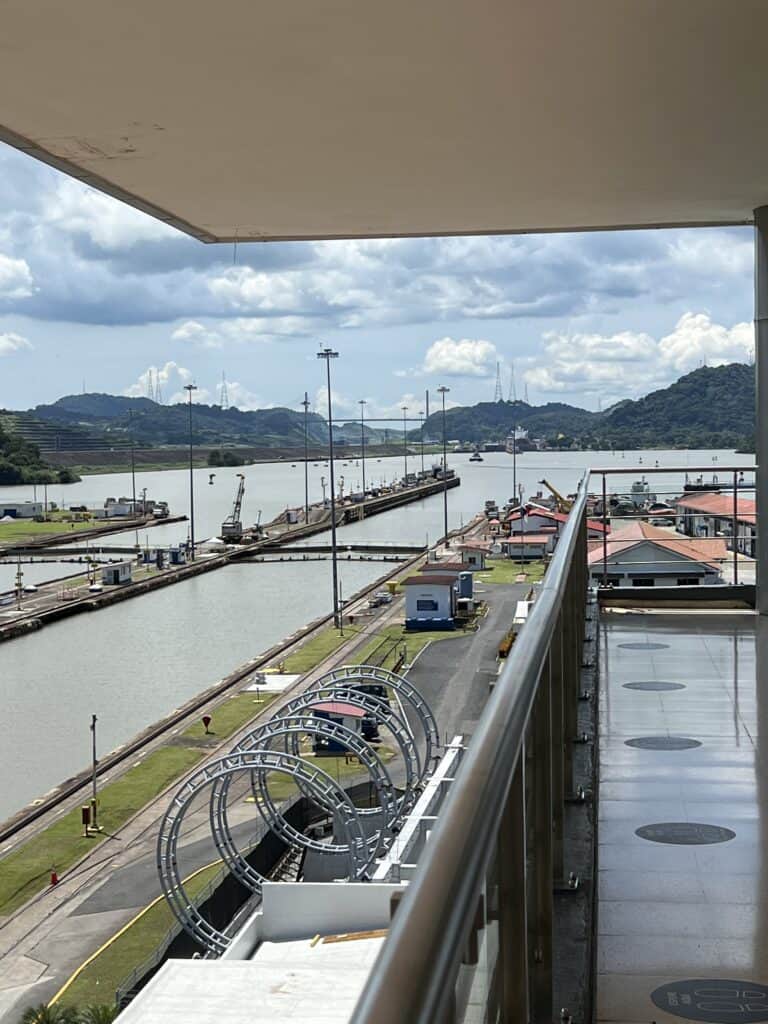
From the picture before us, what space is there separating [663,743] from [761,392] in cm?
270

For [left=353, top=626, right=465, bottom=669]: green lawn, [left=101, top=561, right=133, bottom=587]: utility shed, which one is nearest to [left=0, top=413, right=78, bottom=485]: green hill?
[left=101, top=561, right=133, bottom=587]: utility shed

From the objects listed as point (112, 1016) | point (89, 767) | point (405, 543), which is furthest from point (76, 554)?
point (112, 1016)

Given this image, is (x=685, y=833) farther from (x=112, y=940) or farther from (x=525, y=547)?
(x=525, y=547)

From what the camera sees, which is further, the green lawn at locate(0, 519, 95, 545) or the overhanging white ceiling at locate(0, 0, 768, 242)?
the green lawn at locate(0, 519, 95, 545)

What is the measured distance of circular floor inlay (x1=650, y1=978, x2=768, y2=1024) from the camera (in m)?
1.63

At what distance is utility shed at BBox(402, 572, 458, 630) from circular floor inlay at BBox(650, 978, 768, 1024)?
32.2 m

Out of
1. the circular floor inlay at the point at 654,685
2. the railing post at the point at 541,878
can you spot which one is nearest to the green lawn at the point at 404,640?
the circular floor inlay at the point at 654,685

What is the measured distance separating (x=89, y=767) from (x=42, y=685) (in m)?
9.12

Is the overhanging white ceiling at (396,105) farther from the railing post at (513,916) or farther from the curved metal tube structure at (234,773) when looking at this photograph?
the curved metal tube structure at (234,773)

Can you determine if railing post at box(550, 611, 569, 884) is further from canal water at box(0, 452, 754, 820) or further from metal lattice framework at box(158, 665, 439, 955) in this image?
metal lattice framework at box(158, 665, 439, 955)

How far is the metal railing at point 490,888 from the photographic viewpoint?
18.4 inches

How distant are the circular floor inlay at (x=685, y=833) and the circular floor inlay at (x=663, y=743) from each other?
57 centimetres

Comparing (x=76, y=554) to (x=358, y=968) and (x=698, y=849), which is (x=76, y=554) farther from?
(x=698, y=849)

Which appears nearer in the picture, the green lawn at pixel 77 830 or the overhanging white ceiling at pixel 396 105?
the overhanging white ceiling at pixel 396 105
